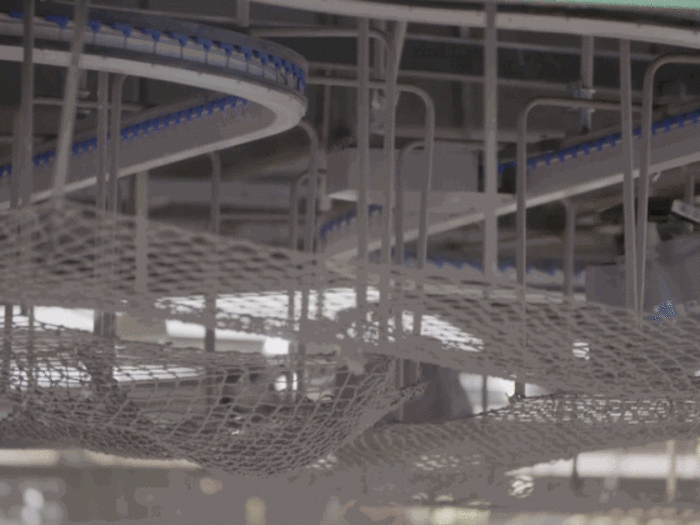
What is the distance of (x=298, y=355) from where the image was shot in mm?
2090

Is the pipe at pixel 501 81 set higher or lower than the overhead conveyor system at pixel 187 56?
higher

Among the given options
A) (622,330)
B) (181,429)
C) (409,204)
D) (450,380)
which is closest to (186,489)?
(450,380)

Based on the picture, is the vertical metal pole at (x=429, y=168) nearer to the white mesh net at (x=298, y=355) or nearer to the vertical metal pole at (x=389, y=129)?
the vertical metal pole at (x=389, y=129)

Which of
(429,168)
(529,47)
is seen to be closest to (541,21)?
(429,168)

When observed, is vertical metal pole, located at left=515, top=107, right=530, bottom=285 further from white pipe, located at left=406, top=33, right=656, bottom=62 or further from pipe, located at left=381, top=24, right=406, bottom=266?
white pipe, located at left=406, top=33, right=656, bottom=62

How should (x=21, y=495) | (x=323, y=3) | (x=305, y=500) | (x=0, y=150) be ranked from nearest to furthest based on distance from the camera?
(x=323, y=3) → (x=0, y=150) → (x=21, y=495) → (x=305, y=500)

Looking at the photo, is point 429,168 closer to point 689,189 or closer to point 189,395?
point 189,395

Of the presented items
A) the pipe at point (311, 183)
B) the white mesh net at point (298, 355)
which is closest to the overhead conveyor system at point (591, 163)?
the pipe at point (311, 183)

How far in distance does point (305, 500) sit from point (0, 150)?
2720 mm

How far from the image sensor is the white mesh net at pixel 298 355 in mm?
1674

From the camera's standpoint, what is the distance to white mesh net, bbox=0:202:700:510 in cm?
167

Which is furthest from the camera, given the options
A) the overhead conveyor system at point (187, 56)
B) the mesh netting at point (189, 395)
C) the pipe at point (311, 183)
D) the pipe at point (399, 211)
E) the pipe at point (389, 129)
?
the pipe at point (311, 183)

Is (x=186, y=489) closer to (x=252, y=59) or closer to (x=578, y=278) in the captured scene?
(x=578, y=278)

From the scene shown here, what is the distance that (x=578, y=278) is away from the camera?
577 centimetres
